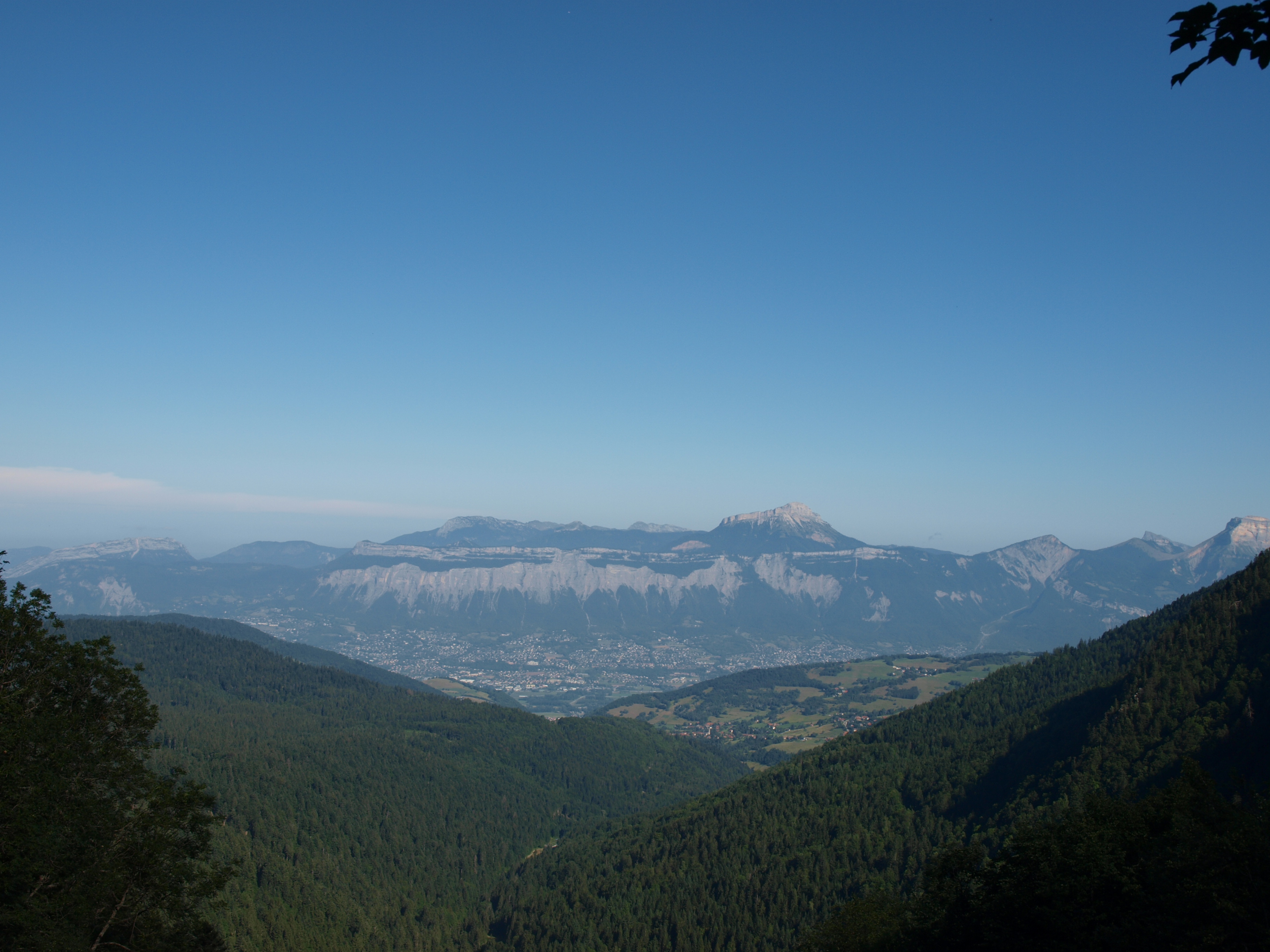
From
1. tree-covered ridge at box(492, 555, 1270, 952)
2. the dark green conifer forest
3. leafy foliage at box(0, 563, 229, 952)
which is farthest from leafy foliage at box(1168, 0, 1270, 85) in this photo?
tree-covered ridge at box(492, 555, 1270, 952)

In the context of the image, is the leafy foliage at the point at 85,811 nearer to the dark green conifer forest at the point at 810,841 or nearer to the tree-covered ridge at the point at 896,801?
the dark green conifer forest at the point at 810,841

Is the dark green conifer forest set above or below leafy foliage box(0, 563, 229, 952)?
below

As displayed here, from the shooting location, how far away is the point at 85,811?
28.0 m

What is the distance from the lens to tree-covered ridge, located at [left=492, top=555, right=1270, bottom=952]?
11588cm

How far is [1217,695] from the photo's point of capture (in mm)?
115500

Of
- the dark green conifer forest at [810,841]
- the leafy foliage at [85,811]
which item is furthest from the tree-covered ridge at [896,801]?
Result: the leafy foliage at [85,811]

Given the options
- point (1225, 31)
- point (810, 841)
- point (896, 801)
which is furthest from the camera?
Answer: point (896, 801)

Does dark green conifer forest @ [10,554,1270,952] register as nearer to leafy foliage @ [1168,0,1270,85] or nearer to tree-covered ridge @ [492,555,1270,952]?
tree-covered ridge @ [492,555,1270,952]

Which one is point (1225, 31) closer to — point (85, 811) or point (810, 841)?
point (85, 811)

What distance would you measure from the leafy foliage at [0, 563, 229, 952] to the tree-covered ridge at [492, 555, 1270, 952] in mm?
105100

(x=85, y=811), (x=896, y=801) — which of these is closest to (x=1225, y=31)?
(x=85, y=811)

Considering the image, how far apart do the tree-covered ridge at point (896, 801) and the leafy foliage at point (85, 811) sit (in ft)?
345

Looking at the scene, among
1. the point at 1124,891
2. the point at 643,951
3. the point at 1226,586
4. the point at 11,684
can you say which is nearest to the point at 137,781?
the point at 11,684

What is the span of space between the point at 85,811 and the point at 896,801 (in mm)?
153503
